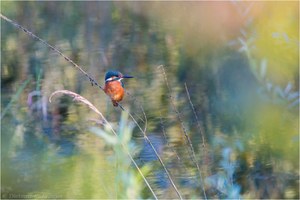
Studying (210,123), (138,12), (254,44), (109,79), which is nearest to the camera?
(109,79)

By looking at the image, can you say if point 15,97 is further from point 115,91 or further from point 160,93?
point 115,91

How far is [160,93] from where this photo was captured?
8.36 ft

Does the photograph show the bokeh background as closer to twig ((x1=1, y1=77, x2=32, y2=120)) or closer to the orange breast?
twig ((x1=1, y1=77, x2=32, y2=120))

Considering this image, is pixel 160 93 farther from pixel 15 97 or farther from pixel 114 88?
pixel 114 88

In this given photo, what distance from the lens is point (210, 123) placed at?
2.53 metres

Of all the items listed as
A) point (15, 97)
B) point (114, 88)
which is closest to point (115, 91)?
point (114, 88)

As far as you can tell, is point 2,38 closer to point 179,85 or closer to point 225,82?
point 179,85

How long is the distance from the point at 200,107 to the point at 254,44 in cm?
39

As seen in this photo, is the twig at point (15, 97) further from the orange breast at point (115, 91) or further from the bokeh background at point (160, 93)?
the orange breast at point (115, 91)

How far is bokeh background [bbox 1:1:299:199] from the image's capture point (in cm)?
225

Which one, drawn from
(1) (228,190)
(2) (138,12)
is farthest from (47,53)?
(1) (228,190)

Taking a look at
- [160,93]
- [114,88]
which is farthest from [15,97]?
[114,88]

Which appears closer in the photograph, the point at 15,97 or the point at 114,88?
the point at 114,88

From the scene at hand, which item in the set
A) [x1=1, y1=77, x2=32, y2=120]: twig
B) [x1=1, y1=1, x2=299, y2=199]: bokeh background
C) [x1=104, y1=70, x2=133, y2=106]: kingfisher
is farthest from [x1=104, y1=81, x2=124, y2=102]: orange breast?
[x1=1, y1=77, x2=32, y2=120]: twig
